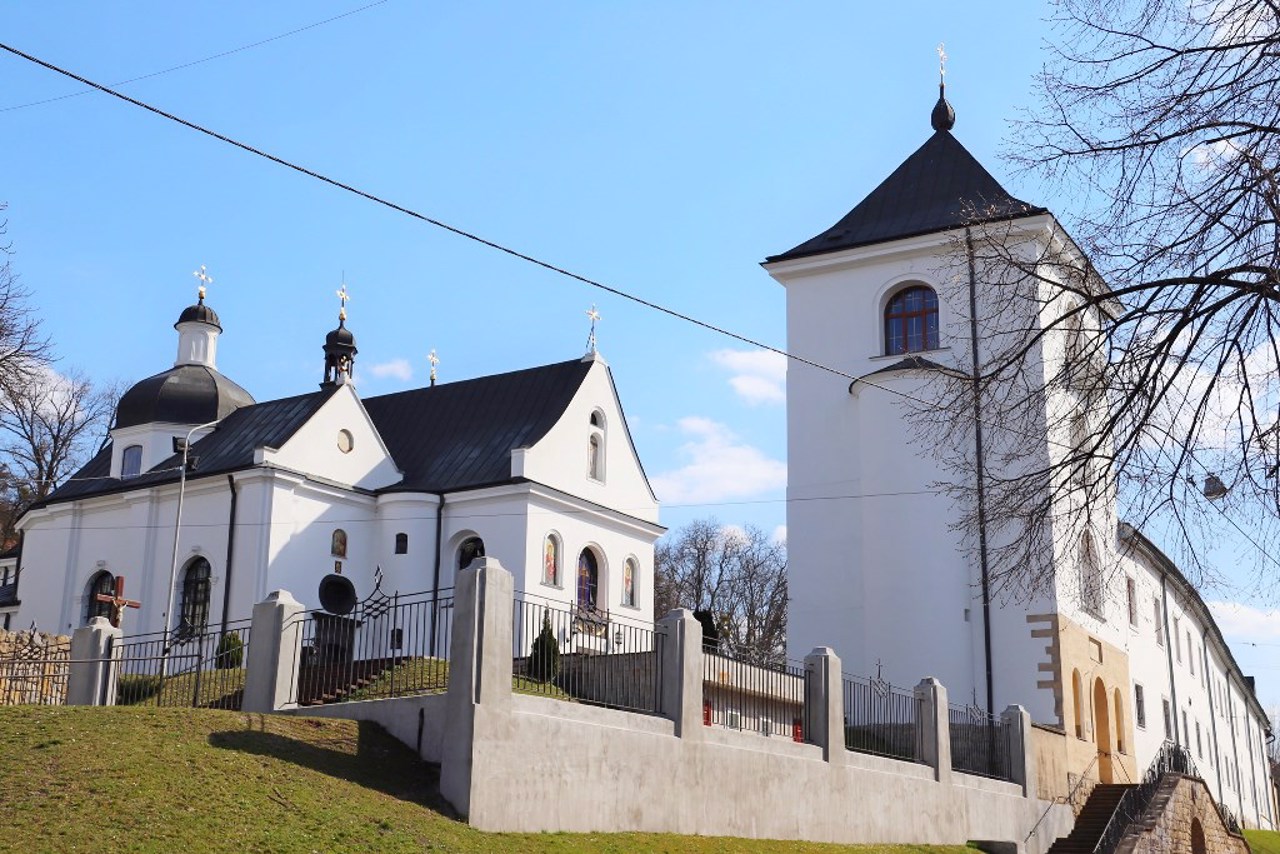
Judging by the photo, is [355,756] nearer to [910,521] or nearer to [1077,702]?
[910,521]

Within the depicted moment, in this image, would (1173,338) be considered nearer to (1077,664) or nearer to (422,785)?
(422,785)

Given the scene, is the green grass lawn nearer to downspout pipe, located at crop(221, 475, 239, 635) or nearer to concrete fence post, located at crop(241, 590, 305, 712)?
downspout pipe, located at crop(221, 475, 239, 635)

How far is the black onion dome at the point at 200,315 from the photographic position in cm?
4300

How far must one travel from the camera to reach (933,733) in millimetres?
23453

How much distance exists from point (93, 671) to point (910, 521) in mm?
17761

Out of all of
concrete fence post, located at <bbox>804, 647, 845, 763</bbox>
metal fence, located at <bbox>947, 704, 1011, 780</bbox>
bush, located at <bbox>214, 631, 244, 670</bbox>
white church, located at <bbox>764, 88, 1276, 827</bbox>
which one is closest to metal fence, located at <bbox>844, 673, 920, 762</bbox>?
concrete fence post, located at <bbox>804, 647, 845, 763</bbox>

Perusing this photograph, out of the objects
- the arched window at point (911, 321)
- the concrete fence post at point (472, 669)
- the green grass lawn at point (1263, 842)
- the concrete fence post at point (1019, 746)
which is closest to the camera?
the concrete fence post at point (472, 669)

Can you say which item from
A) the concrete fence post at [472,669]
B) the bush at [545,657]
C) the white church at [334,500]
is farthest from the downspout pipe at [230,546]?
the concrete fence post at [472,669]

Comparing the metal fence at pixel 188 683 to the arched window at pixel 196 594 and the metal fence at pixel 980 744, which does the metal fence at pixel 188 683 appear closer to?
the metal fence at pixel 980 744

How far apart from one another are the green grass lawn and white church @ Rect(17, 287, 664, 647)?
17255 millimetres

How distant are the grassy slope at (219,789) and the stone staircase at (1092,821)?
13924mm

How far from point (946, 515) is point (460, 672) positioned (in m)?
18.6

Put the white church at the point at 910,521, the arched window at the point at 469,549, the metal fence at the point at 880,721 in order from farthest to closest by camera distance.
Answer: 1. the arched window at the point at 469,549
2. the white church at the point at 910,521
3. the metal fence at the point at 880,721

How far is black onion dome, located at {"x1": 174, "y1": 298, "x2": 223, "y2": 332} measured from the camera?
43000 mm
